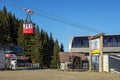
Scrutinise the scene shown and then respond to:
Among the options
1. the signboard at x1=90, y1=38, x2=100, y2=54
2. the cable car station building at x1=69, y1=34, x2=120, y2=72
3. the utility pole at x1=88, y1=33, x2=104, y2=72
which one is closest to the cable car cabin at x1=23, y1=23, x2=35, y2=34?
the utility pole at x1=88, y1=33, x2=104, y2=72

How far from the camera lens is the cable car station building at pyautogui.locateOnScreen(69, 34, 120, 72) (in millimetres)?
49156

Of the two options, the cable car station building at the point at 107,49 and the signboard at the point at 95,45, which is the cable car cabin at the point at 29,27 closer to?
the signboard at the point at 95,45

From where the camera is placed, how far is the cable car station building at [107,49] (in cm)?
4916

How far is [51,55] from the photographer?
97.2m

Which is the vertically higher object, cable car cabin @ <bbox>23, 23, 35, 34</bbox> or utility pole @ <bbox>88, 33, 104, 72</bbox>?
cable car cabin @ <bbox>23, 23, 35, 34</bbox>

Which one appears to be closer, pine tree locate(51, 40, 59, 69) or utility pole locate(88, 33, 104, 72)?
utility pole locate(88, 33, 104, 72)

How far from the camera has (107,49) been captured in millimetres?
66125

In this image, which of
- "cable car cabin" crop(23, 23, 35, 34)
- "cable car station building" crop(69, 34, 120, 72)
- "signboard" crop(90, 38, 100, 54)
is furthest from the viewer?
"cable car station building" crop(69, 34, 120, 72)

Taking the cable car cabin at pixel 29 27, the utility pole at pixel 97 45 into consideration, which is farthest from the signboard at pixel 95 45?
the cable car cabin at pixel 29 27

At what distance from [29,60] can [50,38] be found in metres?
13.4

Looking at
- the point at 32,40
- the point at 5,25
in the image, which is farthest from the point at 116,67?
the point at 32,40

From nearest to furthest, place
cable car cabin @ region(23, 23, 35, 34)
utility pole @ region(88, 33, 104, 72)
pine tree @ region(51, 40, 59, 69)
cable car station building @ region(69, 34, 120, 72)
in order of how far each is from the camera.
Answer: cable car cabin @ region(23, 23, 35, 34)
utility pole @ region(88, 33, 104, 72)
cable car station building @ region(69, 34, 120, 72)
pine tree @ region(51, 40, 59, 69)

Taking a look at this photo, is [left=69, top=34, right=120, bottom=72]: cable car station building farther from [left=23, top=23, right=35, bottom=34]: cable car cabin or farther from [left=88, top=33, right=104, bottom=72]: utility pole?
[left=23, top=23, right=35, bottom=34]: cable car cabin

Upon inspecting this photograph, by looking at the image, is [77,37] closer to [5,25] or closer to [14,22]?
[5,25]
